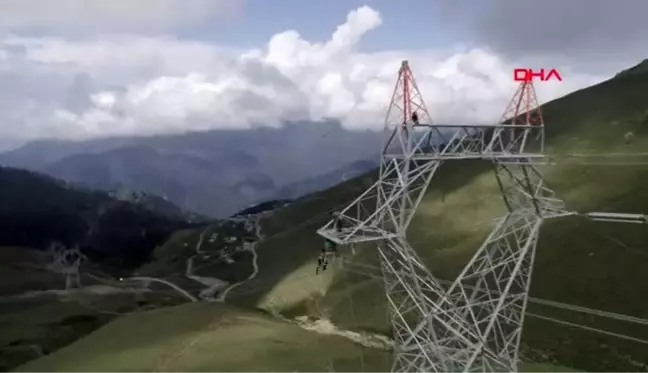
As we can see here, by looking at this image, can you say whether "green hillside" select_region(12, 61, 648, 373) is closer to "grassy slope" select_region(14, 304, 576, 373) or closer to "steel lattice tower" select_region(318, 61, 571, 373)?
"grassy slope" select_region(14, 304, 576, 373)

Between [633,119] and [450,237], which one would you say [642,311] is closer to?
[450,237]

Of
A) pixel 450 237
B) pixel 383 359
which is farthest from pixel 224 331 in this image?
pixel 450 237

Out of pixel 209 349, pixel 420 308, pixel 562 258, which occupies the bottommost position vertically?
pixel 209 349

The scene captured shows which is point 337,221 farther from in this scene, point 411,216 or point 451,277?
point 451,277

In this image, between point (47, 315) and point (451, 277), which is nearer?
point (451, 277)

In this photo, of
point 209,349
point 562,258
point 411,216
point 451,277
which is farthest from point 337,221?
point 451,277

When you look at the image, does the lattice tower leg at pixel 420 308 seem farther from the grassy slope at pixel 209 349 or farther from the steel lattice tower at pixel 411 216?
the grassy slope at pixel 209 349

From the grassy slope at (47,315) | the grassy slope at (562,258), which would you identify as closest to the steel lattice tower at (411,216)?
the grassy slope at (562,258)
